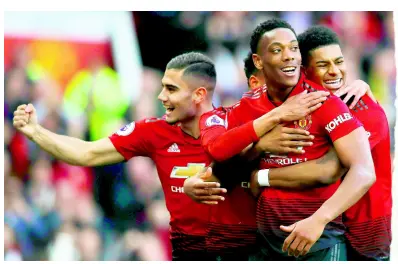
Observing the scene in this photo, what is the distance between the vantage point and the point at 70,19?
16.5 feet

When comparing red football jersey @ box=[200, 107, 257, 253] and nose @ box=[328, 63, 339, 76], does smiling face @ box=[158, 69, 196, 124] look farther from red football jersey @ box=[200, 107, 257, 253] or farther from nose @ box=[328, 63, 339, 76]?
nose @ box=[328, 63, 339, 76]

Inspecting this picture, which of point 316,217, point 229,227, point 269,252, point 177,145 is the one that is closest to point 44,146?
point 177,145

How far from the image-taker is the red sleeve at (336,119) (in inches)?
135

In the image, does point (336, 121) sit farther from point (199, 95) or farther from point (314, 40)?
point (199, 95)

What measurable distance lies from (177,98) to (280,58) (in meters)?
0.84

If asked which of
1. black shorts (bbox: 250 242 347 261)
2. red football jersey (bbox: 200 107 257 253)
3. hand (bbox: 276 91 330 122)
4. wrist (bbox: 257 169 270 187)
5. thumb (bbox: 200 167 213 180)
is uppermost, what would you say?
hand (bbox: 276 91 330 122)

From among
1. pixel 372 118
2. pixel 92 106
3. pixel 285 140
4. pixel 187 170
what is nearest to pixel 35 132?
pixel 92 106

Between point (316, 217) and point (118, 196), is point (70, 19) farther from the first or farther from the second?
point (316, 217)

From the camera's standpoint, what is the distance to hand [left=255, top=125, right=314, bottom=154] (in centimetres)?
353

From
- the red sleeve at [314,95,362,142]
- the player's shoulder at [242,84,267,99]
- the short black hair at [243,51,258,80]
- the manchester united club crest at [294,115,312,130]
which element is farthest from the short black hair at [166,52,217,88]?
the red sleeve at [314,95,362,142]

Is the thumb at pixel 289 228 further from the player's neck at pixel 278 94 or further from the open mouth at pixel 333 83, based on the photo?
the open mouth at pixel 333 83

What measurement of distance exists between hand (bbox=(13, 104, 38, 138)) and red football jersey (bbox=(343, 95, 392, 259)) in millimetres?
1943

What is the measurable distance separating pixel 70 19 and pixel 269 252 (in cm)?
229

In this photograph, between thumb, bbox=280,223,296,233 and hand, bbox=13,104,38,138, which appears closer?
thumb, bbox=280,223,296,233
